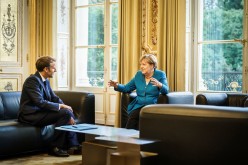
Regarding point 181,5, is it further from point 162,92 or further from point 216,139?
point 216,139

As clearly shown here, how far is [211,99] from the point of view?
4.31 m

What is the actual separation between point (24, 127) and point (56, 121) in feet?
1.13

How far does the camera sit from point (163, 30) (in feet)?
17.5

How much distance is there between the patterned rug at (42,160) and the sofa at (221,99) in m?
1.47

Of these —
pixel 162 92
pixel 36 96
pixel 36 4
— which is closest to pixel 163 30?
pixel 162 92

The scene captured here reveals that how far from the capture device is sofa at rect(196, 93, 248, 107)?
14.0 feet

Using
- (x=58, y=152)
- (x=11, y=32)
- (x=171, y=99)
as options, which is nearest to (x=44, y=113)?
(x=58, y=152)

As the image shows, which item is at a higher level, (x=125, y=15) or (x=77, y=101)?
(x=125, y=15)

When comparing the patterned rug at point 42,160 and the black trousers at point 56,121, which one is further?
the black trousers at point 56,121

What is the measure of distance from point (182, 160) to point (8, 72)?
5206 millimetres

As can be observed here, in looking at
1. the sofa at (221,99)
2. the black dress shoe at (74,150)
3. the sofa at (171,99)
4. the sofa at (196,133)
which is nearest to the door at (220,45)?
the sofa at (221,99)

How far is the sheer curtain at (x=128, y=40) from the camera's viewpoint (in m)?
5.68

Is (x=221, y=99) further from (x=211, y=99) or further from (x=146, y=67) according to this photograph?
(x=146, y=67)

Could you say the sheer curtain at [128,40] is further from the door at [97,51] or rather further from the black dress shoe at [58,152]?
the black dress shoe at [58,152]
